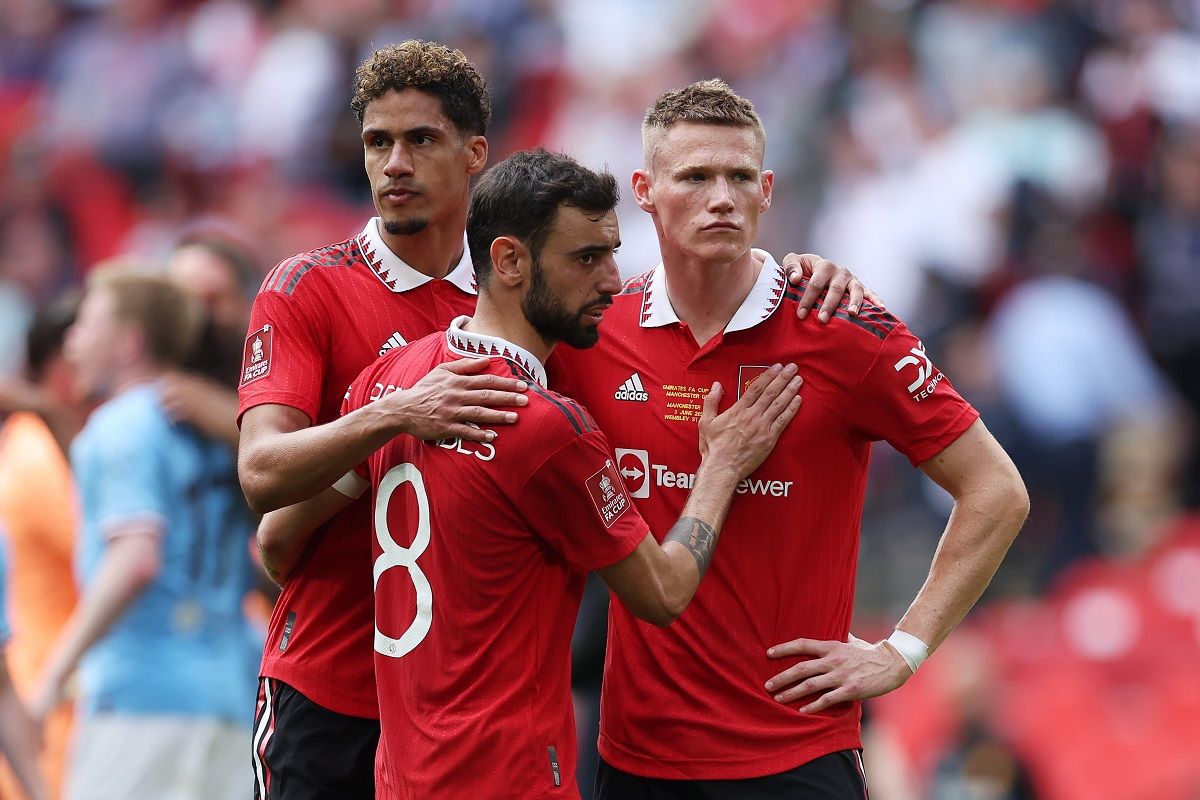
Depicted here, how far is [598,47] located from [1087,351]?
5089mm

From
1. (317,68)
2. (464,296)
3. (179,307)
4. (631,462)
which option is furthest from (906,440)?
(317,68)

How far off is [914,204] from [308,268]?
23.1 ft

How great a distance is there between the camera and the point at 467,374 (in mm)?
3713

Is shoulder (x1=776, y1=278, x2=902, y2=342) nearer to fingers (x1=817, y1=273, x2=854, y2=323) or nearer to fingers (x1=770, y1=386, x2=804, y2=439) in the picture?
fingers (x1=817, y1=273, x2=854, y2=323)

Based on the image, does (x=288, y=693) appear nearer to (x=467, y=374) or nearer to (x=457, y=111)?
(x=467, y=374)

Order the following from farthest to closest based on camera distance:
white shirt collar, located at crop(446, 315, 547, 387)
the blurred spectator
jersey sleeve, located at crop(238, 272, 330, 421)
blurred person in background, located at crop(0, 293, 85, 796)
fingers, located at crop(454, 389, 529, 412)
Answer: the blurred spectator → blurred person in background, located at crop(0, 293, 85, 796) → jersey sleeve, located at crop(238, 272, 330, 421) → white shirt collar, located at crop(446, 315, 547, 387) → fingers, located at crop(454, 389, 529, 412)

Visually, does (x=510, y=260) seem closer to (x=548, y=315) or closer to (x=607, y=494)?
(x=548, y=315)

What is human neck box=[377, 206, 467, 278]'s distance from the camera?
14.6ft

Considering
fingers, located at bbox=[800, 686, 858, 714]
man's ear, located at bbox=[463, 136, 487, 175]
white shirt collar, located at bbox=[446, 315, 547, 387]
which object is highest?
man's ear, located at bbox=[463, 136, 487, 175]

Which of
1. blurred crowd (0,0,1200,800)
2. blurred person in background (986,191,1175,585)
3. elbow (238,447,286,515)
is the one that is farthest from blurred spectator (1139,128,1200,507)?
elbow (238,447,286,515)

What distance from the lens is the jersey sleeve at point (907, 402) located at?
13.9ft

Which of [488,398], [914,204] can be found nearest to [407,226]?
[488,398]

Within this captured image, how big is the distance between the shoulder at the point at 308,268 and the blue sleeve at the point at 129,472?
6.85 ft

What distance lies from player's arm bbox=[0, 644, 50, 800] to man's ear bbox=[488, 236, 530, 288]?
2.83 metres
